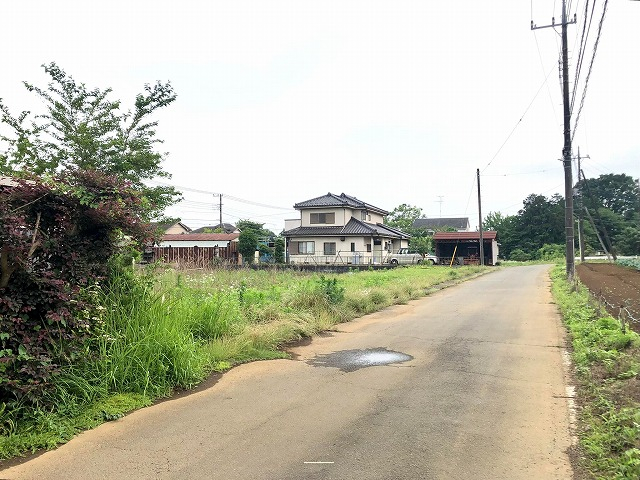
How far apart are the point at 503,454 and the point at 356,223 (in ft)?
127

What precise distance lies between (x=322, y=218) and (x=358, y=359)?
3577 centimetres

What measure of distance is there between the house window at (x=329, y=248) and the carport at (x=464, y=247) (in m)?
11.8

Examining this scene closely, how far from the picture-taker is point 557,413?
4.88 metres

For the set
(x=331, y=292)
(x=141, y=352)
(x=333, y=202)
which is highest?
(x=333, y=202)

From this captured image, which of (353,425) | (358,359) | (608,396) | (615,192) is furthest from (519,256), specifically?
(353,425)

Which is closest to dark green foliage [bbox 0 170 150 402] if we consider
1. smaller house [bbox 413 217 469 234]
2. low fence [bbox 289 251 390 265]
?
low fence [bbox 289 251 390 265]

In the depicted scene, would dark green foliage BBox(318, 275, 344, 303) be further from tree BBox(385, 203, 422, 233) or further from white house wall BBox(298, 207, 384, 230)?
tree BBox(385, 203, 422, 233)

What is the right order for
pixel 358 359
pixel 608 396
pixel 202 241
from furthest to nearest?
pixel 202 241
pixel 358 359
pixel 608 396

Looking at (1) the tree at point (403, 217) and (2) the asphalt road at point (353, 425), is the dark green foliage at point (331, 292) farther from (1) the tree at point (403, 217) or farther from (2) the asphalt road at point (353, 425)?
(1) the tree at point (403, 217)

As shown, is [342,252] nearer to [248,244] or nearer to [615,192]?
[248,244]

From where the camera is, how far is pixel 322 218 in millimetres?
42781

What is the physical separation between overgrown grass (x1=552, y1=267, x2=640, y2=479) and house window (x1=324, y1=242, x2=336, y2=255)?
31916mm

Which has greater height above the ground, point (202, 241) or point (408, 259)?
point (202, 241)

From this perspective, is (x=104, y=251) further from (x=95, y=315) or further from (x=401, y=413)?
(x=401, y=413)
